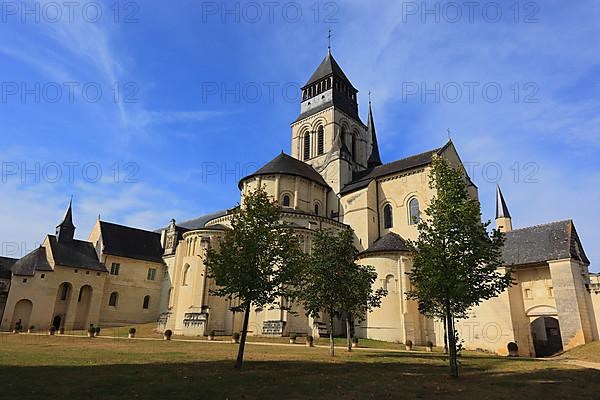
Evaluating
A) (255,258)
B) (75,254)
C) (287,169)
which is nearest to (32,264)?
(75,254)

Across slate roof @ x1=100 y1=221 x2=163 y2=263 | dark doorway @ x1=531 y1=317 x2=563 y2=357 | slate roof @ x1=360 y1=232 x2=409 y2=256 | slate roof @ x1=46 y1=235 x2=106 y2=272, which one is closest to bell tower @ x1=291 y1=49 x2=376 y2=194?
slate roof @ x1=360 y1=232 x2=409 y2=256

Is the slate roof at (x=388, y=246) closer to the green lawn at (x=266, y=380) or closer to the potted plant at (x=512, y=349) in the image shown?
the potted plant at (x=512, y=349)

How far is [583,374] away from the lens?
49.9 ft

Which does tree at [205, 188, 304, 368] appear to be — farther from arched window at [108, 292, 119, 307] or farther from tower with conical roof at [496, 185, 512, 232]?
tower with conical roof at [496, 185, 512, 232]

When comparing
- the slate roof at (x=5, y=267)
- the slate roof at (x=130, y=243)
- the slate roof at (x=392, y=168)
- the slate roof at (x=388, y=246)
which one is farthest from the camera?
the slate roof at (x=5, y=267)

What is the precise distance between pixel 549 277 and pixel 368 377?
22887mm

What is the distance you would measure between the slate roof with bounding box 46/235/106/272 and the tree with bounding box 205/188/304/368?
37.0 meters

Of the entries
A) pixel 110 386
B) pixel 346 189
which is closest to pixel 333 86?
pixel 346 189

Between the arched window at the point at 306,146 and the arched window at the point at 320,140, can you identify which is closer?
the arched window at the point at 320,140

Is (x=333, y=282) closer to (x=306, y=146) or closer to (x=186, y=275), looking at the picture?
(x=186, y=275)

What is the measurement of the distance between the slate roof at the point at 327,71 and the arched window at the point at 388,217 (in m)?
23.1

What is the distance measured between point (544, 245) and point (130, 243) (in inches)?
1824

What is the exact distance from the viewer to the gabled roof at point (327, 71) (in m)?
57.7

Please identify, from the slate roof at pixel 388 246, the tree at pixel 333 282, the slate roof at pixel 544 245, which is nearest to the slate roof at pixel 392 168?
the slate roof at pixel 388 246
